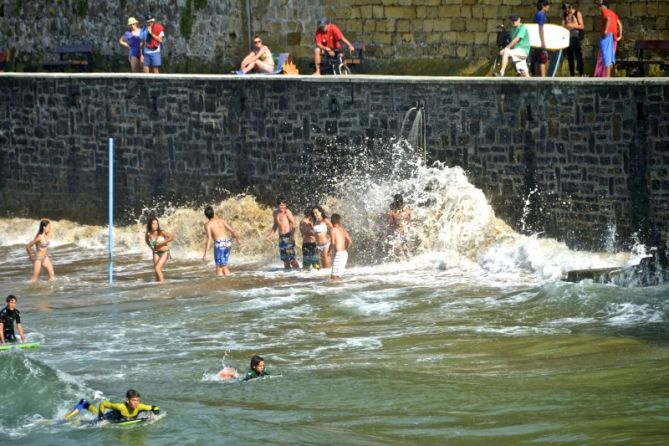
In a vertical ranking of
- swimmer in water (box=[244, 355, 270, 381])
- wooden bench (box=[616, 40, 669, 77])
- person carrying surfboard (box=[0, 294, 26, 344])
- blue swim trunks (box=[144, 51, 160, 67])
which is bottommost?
swimmer in water (box=[244, 355, 270, 381])

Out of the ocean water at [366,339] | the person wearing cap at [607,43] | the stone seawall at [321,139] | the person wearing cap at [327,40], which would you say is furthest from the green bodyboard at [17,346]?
the person wearing cap at [607,43]

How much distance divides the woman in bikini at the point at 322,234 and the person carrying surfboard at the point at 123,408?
298 inches

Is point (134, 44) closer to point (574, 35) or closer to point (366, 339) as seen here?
point (574, 35)

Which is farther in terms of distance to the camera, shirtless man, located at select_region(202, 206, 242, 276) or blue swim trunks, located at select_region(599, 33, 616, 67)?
shirtless man, located at select_region(202, 206, 242, 276)

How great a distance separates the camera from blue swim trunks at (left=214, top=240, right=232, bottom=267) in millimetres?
24375

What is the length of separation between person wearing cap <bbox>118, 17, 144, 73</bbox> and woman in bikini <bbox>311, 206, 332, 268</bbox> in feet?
25.5

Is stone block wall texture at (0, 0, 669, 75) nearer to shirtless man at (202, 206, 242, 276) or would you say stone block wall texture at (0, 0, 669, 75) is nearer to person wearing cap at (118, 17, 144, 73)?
person wearing cap at (118, 17, 144, 73)

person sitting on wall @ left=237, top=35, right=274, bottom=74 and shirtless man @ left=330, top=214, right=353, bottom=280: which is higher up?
person sitting on wall @ left=237, top=35, right=274, bottom=74

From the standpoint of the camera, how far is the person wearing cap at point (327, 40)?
27469mm

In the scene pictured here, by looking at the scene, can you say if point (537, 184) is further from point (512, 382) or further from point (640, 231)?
point (512, 382)

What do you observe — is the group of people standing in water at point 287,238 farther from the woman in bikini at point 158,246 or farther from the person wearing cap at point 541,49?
the person wearing cap at point 541,49

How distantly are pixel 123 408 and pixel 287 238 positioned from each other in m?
8.28

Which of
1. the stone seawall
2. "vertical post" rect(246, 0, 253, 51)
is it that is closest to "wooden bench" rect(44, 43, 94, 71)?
the stone seawall

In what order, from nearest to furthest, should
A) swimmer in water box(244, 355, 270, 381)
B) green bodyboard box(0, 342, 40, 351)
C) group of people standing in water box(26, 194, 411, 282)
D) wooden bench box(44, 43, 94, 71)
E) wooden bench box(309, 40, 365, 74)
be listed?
swimmer in water box(244, 355, 270, 381) < green bodyboard box(0, 342, 40, 351) < group of people standing in water box(26, 194, 411, 282) < wooden bench box(309, 40, 365, 74) < wooden bench box(44, 43, 94, 71)
